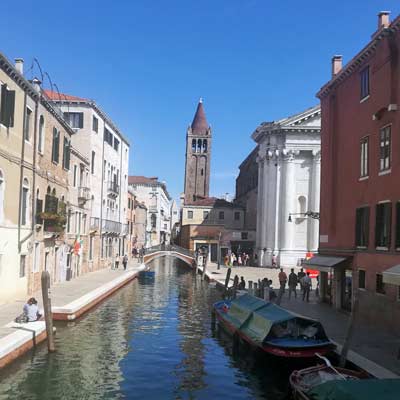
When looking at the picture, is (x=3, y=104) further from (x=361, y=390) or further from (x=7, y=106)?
(x=361, y=390)

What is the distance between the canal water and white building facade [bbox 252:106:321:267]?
3076 centimetres

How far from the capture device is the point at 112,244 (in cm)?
5172

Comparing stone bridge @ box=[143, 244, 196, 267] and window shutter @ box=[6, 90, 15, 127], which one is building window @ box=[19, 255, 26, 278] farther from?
stone bridge @ box=[143, 244, 196, 267]

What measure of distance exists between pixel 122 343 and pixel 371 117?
1196 cm

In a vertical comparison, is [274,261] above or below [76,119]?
below

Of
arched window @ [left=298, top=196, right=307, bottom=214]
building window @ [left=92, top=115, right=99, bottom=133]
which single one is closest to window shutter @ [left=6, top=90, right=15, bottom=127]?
building window @ [left=92, top=115, right=99, bottom=133]

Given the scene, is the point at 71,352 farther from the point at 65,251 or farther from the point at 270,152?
the point at 270,152

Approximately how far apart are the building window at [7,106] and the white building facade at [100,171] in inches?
518

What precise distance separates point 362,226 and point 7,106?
542 inches

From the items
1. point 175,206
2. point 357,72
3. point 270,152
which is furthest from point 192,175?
point 357,72

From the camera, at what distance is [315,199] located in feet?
176

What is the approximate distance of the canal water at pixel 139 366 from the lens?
43.2 ft

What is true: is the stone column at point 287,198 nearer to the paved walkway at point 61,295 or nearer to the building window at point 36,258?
the paved walkway at point 61,295

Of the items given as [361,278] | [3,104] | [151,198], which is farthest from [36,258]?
[151,198]
